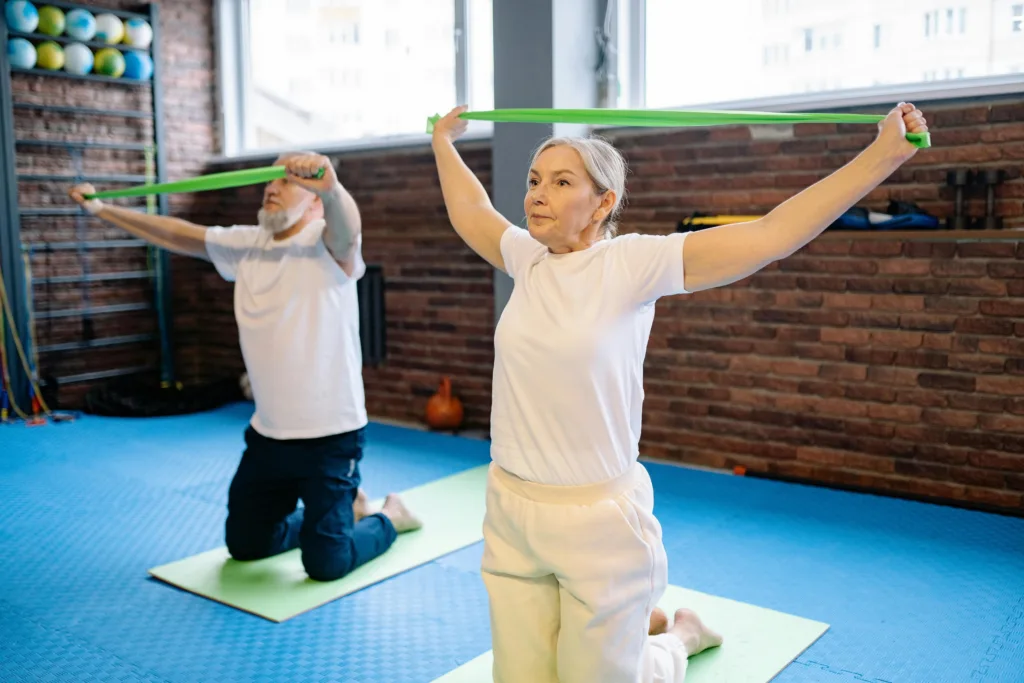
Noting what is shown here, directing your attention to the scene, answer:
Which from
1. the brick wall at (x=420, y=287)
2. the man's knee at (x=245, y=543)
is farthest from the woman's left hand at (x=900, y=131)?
the brick wall at (x=420, y=287)

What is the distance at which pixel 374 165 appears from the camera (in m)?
→ 5.68

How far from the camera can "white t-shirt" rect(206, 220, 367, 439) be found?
2.99 meters

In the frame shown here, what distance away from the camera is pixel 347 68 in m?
6.13

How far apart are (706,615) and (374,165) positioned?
377 cm

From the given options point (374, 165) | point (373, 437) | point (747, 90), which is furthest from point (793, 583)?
point (374, 165)

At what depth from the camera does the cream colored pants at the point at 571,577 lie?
174cm

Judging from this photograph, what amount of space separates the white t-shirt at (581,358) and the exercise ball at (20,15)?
16.7 ft

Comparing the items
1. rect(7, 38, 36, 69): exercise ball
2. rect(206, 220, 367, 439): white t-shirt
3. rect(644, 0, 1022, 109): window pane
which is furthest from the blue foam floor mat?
rect(7, 38, 36, 69): exercise ball

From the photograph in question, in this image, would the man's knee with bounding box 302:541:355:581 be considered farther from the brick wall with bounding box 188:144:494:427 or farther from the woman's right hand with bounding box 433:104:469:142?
the brick wall with bounding box 188:144:494:427

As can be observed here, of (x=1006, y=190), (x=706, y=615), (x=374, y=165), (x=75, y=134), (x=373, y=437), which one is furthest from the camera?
(x=75, y=134)

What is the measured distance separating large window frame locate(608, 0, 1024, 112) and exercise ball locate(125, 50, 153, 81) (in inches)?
131

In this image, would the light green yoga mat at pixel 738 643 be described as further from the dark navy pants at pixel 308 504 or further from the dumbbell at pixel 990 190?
the dumbbell at pixel 990 190

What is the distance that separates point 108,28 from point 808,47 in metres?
4.36

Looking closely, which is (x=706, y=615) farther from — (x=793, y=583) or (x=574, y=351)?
(x=574, y=351)
